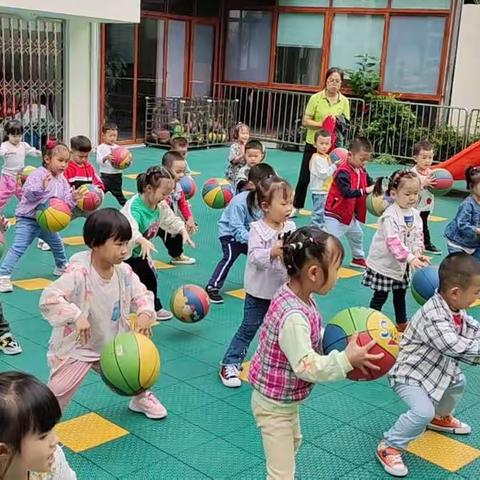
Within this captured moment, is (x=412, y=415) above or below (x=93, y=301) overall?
below

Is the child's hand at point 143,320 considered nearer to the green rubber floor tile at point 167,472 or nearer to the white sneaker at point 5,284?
the green rubber floor tile at point 167,472

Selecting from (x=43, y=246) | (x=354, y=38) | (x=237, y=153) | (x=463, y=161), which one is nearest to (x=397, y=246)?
(x=237, y=153)

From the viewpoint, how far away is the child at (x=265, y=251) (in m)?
4.36

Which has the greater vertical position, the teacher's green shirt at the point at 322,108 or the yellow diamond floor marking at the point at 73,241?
the teacher's green shirt at the point at 322,108

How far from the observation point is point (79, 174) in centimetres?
783

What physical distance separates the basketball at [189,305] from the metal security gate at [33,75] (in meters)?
9.60

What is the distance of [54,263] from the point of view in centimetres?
736

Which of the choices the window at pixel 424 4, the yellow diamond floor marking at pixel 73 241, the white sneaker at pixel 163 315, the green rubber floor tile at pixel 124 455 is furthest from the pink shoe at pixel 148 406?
the window at pixel 424 4

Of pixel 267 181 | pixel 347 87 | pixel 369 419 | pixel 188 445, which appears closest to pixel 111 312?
pixel 188 445

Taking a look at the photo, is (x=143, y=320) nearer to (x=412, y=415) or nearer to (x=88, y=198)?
(x=412, y=415)

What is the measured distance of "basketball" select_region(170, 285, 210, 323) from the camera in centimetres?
545

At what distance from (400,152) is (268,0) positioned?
548 cm

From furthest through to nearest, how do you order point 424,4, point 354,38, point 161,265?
point 354,38
point 424,4
point 161,265

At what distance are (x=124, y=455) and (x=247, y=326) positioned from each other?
1.17m
